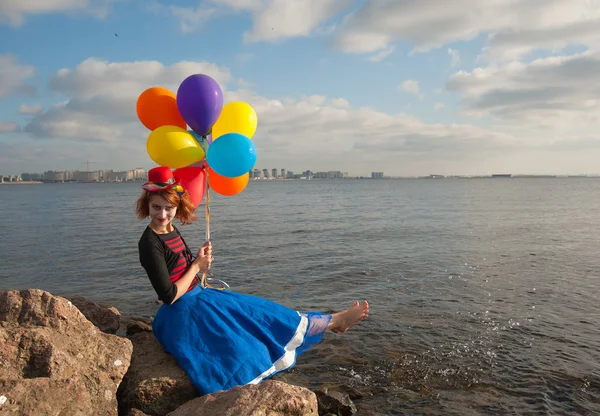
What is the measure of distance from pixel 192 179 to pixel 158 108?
1.09m

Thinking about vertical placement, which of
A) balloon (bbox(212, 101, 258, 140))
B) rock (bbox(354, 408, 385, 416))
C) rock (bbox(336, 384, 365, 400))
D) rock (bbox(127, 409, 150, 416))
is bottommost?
rock (bbox(336, 384, 365, 400))

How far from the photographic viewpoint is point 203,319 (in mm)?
4797

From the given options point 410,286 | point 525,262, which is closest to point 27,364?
point 410,286

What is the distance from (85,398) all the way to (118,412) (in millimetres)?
659

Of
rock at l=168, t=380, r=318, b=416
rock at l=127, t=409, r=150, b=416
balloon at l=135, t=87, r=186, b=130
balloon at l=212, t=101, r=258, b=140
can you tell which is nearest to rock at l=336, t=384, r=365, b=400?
rock at l=168, t=380, r=318, b=416

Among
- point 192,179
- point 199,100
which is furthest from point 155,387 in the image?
point 199,100

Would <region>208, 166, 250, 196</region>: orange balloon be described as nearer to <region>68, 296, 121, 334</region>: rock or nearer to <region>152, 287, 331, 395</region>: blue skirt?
<region>152, 287, 331, 395</region>: blue skirt

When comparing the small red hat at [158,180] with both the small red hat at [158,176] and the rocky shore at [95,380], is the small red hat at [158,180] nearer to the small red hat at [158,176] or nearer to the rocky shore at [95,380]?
the small red hat at [158,176]

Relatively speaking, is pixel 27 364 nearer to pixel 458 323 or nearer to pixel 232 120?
pixel 232 120

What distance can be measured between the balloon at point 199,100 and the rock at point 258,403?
3.56m

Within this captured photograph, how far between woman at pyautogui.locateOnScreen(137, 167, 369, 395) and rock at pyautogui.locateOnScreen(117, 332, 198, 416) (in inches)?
4.8

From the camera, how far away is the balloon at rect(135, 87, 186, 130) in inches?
228

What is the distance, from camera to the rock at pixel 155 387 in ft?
14.1

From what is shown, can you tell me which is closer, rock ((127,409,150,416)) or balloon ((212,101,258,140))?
rock ((127,409,150,416))
